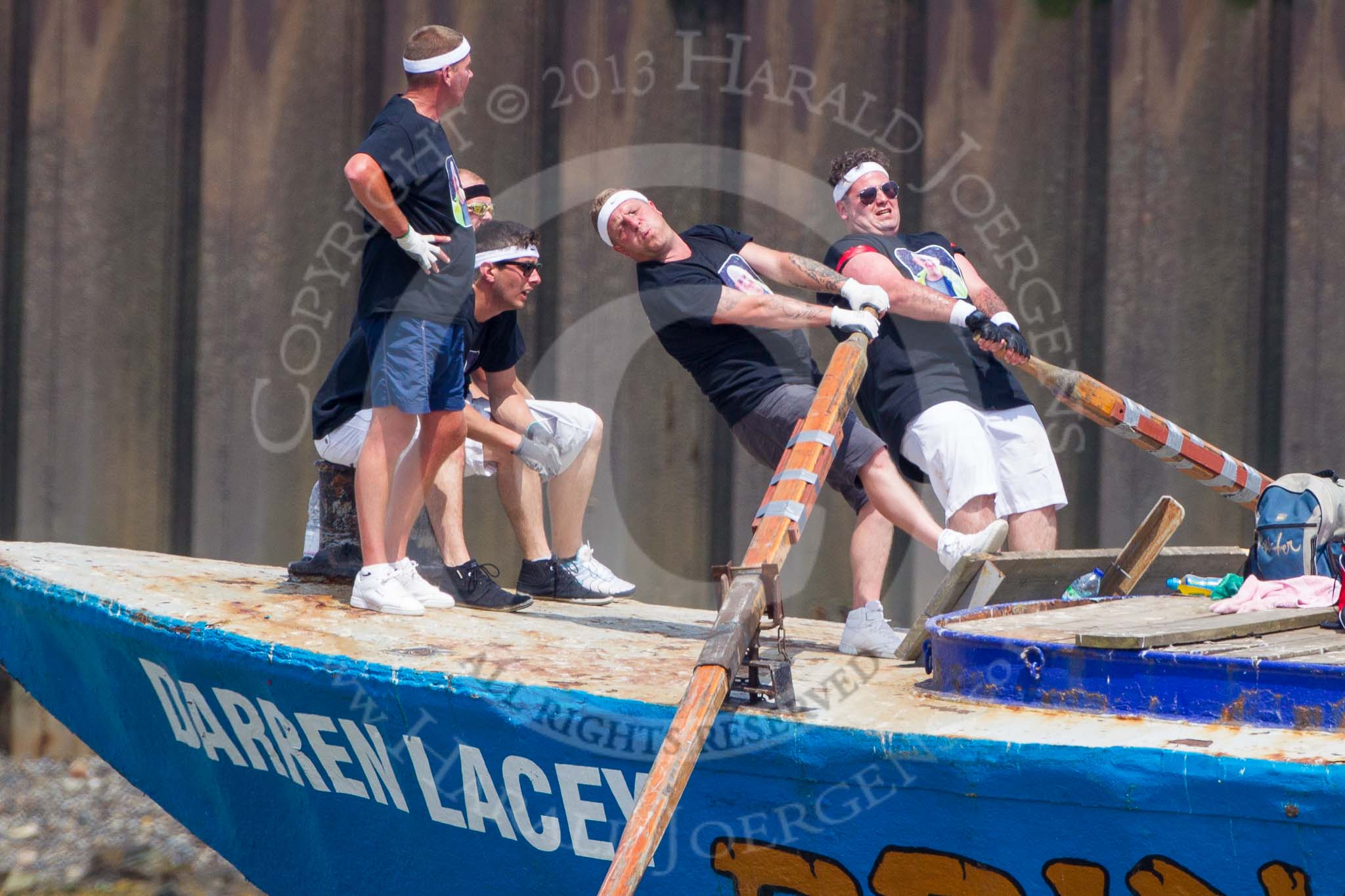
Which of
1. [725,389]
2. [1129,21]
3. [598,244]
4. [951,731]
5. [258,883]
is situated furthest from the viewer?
[598,244]

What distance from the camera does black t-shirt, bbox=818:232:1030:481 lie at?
11.2ft

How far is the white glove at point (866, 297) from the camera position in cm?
328

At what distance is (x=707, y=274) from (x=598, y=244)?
1.04 metres

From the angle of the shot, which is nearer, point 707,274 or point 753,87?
point 707,274

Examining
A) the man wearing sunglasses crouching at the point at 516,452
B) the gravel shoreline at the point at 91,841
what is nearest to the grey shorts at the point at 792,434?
the man wearing sunglasses crouching at the point at 516,452

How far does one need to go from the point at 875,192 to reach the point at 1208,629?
69.2 inches

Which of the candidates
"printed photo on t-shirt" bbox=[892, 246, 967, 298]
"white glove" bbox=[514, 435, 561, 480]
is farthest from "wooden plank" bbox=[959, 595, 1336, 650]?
"white glove" bbox=[514, 435, 561, 480]

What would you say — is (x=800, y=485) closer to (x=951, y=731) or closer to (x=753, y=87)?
(x=951, y=731)

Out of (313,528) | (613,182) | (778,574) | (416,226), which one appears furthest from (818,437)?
(613,182)

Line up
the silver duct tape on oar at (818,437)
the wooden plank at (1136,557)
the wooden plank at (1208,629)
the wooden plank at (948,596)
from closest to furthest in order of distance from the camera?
the wooden plank at (1208,629)
the silver duct tape on oar at (818,437)
the wooden plank at (948,596)
the wooden plank at (1136,557)

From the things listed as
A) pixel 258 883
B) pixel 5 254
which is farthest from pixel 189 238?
pixel 258 883

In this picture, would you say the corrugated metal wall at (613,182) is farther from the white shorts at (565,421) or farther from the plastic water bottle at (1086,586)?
the plastic water bottle at (1086,586)

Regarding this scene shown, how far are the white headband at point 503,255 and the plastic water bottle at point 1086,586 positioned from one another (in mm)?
1611

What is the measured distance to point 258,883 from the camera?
9.88 feet
